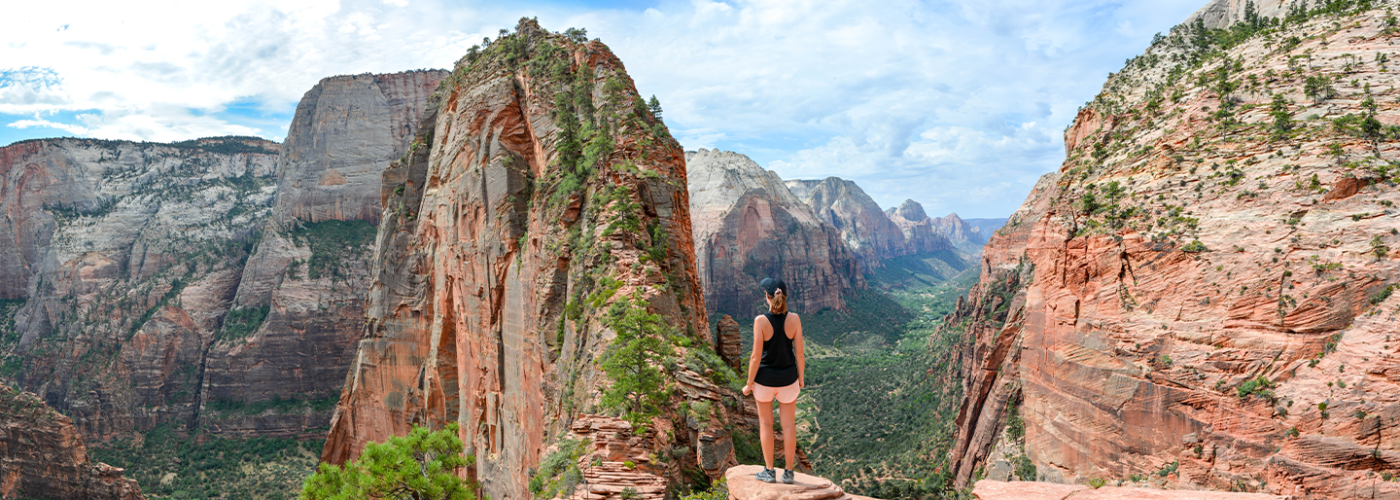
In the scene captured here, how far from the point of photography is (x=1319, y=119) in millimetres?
33625

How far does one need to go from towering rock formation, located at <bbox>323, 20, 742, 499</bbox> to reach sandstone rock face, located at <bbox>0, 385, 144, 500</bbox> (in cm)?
2557

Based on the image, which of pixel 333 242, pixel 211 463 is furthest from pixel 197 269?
pixel 211 463

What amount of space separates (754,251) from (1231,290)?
482 ft

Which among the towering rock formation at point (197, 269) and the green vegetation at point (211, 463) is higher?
the towering rock formation at point (197, 269)

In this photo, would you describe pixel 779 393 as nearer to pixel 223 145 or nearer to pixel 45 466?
pixel 45 466

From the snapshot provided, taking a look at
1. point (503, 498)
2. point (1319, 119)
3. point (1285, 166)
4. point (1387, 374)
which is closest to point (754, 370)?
point (503, 498)

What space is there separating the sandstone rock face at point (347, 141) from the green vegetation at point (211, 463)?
4058 cm

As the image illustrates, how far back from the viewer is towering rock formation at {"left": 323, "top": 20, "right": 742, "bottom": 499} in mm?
22344

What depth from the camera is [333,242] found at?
107438 millimetres

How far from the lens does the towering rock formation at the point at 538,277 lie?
22344 mm

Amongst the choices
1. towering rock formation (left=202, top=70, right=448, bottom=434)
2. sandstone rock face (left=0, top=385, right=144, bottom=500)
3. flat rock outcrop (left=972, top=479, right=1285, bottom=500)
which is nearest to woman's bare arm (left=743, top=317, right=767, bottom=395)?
flat rock outcrop (left=972, top=479, right=1285, bottom=500)

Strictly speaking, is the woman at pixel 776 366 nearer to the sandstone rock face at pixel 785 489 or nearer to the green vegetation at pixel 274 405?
the sandstone rock face at pixel 785 489

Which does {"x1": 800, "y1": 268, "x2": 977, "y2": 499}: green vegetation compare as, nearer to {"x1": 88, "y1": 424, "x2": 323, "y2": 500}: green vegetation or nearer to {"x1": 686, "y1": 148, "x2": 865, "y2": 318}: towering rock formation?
{"x1": 686, "y1": 148, "x2": 865, "y2": 318}: towering rock formation

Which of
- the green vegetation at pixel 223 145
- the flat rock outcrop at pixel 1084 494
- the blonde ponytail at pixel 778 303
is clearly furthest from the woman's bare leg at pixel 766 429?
the green vegetation at pixel 223 145
